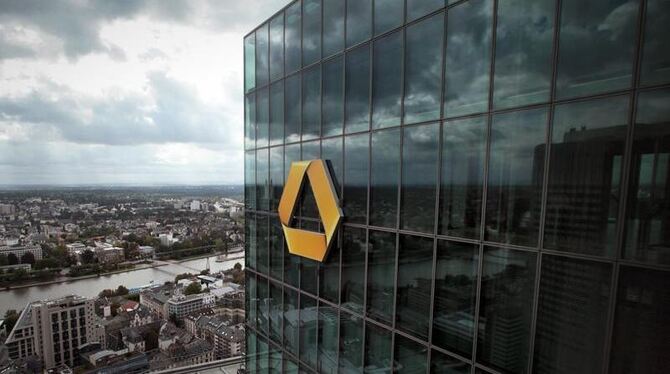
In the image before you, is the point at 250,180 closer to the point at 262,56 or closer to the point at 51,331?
the point at 262,56

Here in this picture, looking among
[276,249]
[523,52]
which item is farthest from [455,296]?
[276,249]

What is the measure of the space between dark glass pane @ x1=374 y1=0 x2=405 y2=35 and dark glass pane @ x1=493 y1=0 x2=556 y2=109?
1.88 metres

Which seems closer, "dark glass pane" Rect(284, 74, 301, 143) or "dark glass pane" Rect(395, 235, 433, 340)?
"dark glass pane" Rect(395, 235, 433, 340)

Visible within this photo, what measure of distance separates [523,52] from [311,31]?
16.8 ft

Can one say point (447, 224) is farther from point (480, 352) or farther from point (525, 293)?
point (480, 352)

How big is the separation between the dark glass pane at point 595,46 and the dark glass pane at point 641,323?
1.98 metres

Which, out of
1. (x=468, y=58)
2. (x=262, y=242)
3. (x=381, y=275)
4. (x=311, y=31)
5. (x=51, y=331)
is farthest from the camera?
(x=51, y=331)

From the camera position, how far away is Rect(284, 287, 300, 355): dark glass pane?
8.77 metres

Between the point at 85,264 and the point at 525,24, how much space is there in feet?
289

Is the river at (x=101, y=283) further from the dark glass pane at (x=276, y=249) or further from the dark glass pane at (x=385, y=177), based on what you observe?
the dark glass pane at (x=385, y=177)

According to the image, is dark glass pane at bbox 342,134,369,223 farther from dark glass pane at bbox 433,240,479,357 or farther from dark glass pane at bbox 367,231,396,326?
dark glass pane at bbox 433,240,479,357

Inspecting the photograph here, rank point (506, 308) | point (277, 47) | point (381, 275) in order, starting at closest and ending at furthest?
point (506, 308) < point (381, 275) < point (277, 47)

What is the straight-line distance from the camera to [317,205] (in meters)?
7.79

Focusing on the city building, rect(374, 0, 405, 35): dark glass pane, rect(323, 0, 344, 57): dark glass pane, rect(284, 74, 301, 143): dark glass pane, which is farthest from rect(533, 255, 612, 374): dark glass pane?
the city building
